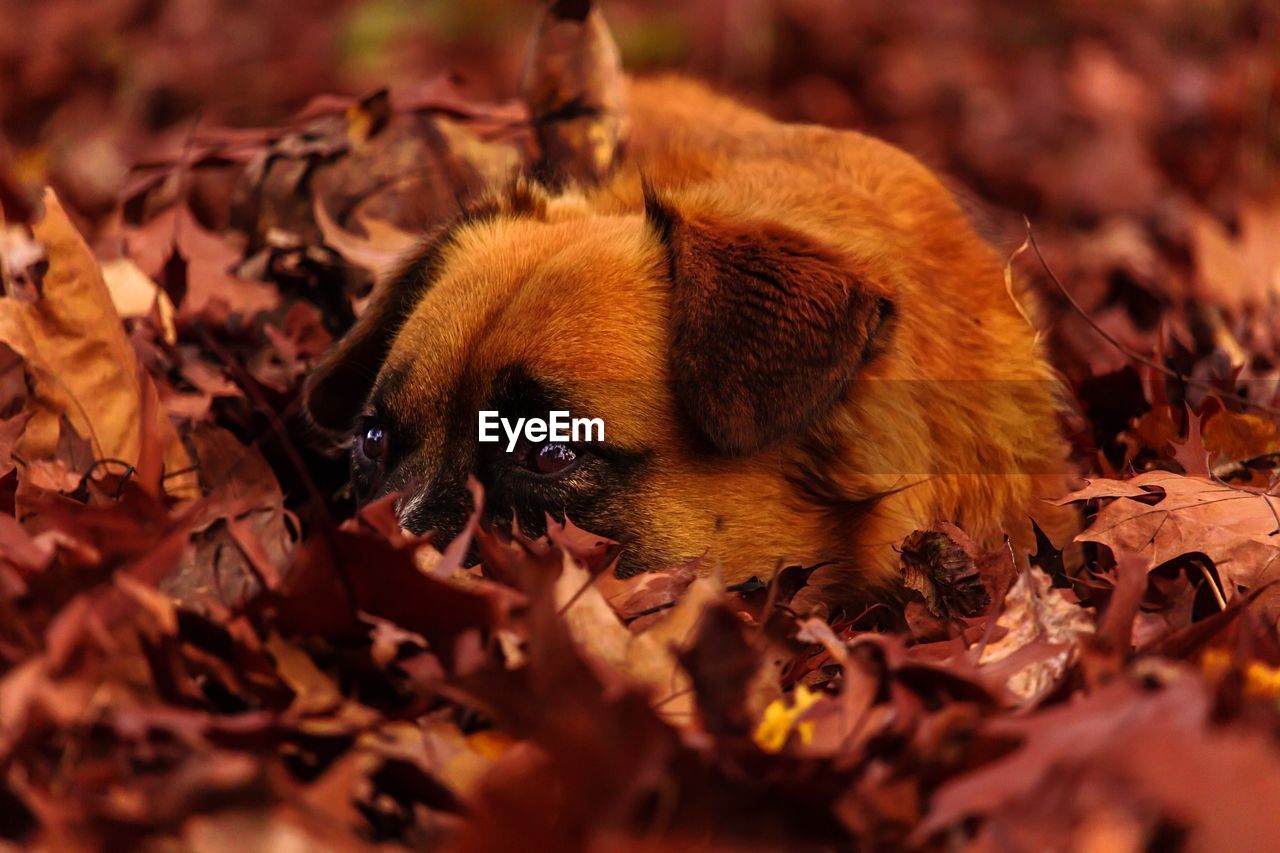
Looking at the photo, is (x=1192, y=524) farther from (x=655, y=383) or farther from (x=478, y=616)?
(x=478, y=616)

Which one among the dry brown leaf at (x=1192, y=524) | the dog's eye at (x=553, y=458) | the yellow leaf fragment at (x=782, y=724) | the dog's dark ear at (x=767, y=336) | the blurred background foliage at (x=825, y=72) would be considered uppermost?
the dog's dark ear at (x=767, y=336)

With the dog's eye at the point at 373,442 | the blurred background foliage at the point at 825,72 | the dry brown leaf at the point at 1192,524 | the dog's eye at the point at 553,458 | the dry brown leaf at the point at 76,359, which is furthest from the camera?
the blurred background foliage at the point at 825,72

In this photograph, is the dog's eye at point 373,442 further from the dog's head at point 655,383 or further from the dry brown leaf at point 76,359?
the dry brown leaf at point 76,359

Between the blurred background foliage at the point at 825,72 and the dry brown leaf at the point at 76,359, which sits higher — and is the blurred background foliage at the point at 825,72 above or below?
below

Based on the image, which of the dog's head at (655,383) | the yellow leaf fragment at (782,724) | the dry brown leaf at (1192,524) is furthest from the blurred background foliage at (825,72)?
the yellow leaf fragment at (782,724)

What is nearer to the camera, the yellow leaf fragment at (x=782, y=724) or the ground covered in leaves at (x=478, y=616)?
the ground covered in leaves at (x=478, y=616)

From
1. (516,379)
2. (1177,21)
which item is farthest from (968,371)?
(1177,21)

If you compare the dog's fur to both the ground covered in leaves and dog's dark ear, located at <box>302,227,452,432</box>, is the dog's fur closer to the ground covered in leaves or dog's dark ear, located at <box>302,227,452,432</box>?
the ground covered in leaves

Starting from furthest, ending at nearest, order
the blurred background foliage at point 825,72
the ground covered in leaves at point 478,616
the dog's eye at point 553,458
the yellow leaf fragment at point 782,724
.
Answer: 1. the blurred background foliage at point 825,72
2. the dog's eye at point 553,458
3. the yellow leaf fragment at point 782,724
4. the ground covered in leaves at point 478,616
